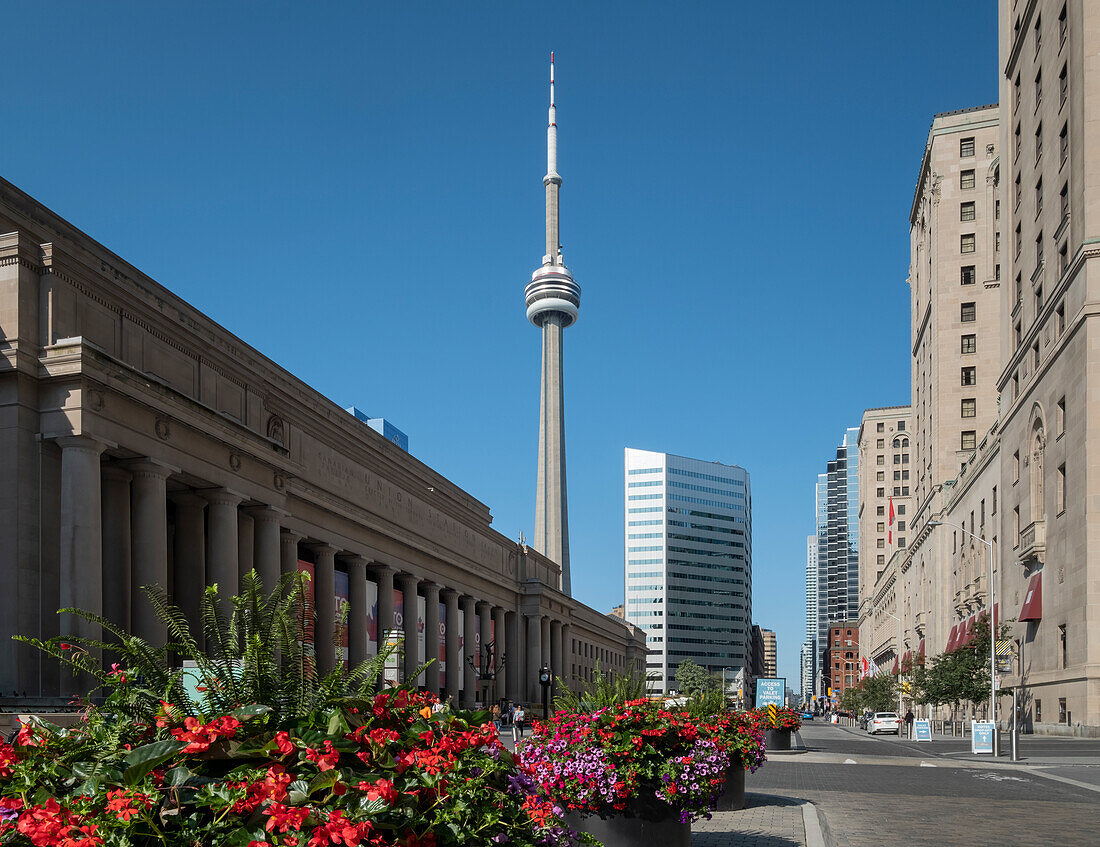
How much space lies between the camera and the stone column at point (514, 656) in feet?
316

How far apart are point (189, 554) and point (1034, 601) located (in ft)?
135

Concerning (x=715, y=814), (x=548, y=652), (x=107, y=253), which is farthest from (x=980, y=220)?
(x=715, y=814)

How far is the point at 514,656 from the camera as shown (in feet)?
323

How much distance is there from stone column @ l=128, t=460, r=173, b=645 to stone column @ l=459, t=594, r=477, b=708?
4685 cm

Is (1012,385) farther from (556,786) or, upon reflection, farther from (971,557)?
(556,786)

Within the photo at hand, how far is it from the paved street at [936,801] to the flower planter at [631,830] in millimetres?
3212

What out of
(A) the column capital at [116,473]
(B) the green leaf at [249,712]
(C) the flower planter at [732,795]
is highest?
(A) the column capital at [116,473]

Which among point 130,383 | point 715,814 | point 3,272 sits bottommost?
point 715,814

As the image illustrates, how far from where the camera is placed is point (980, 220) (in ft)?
332

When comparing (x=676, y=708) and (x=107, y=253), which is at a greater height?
(x=107, y=253)

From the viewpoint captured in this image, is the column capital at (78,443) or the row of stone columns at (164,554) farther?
the column capital at (78,443)

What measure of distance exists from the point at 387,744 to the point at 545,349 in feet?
612

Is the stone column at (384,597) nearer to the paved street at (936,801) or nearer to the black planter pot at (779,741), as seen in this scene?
the black planter pot at (779,741)

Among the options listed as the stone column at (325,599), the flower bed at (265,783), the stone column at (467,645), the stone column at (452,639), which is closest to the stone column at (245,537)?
the stone column at (325,599)
